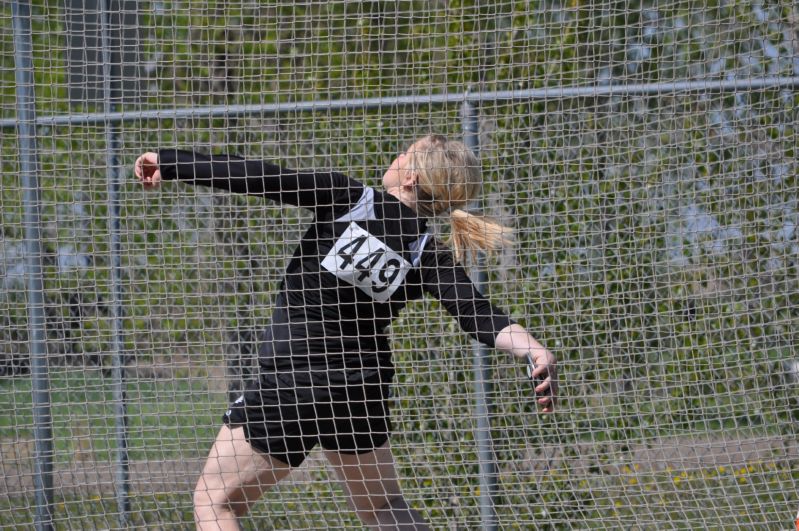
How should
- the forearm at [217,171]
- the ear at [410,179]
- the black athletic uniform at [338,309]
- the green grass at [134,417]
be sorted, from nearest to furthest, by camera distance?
the forearm at [217,171] → the black athletic uniform at [338,309] → the ear at [410,179] → the green grass at [134,417]

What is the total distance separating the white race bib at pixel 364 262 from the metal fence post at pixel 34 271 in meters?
1.50

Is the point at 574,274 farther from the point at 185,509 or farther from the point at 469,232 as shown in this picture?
the point at 185,509

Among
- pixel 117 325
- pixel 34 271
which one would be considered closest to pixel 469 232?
pixel 117 325

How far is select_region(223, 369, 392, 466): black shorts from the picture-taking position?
2854 millimetres

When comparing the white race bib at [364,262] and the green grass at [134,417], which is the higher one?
the white race bib at [364,262]

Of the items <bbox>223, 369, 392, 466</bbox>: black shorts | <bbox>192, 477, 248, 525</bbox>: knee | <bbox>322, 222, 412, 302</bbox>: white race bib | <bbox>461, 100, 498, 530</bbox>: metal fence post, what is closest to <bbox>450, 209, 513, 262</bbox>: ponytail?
<bbox>322, 222, 412, 302</bbox>: white race bib

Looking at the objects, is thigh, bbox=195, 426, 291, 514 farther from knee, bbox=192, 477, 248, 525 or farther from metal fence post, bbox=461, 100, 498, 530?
metal fence post, bbox=461, 100, 498, 530

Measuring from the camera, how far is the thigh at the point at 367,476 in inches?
118

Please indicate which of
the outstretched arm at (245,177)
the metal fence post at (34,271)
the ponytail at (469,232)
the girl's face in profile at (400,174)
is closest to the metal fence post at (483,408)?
the ponytail at (469,232)

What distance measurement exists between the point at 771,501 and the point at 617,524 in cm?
64

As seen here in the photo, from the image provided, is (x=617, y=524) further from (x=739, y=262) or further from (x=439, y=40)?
(x=439, y=40)

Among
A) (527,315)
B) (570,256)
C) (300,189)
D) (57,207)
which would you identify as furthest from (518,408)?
(57,207)

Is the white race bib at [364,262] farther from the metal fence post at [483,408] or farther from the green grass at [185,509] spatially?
the green grass at [185,509]

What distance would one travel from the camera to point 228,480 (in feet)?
9.30
